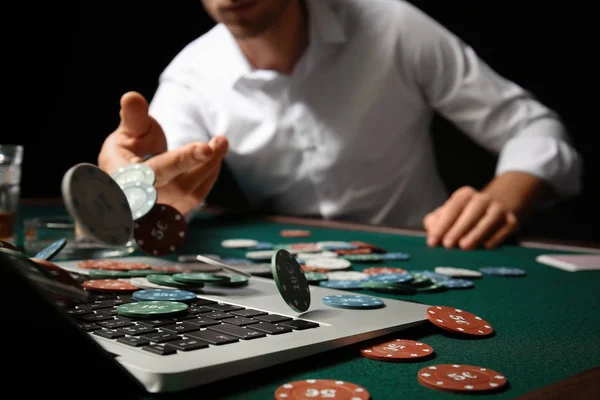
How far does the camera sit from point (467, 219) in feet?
6.21

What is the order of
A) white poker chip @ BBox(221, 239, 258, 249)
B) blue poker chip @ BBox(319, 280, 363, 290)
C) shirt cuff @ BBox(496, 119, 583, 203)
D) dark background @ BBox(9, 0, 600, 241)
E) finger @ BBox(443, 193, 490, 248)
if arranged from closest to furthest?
blue poker chip @ BBox(319, 280, 363, 290), white poker chip @ BBox(221, 239, 258, 249), finger @ BBox(443, 193, 490, 248), shirt cuff @ BBox(496, 119, 583, 203), dark background @ BBox(9, 0, 600, 241)

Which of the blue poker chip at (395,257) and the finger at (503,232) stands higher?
the finger at (503,232)

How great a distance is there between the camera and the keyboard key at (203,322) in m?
0.78

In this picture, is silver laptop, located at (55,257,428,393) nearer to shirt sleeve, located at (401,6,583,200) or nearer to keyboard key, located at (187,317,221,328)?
keyboard key, located at (187,317,221,328)

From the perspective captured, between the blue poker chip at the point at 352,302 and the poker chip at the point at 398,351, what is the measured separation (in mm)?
122

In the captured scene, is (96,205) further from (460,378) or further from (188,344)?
(460,378)

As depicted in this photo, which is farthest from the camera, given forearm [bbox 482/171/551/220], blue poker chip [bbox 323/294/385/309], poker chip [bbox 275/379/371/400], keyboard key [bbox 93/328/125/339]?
forearm [bbox 482/171/551/220]

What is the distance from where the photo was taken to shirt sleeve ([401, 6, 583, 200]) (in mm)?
2680

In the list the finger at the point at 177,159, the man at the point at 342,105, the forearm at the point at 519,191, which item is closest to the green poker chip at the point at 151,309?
the finger at the point at 177,159

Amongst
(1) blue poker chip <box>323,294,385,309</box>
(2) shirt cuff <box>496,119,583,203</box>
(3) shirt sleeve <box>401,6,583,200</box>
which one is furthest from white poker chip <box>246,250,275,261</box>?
(3) shirt sleeve <box>401,6,583,200</box>

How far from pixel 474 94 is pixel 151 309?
226 centimetres

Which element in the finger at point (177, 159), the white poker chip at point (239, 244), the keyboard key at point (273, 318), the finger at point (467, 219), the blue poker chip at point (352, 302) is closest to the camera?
the keyboard key at point (273, 318)

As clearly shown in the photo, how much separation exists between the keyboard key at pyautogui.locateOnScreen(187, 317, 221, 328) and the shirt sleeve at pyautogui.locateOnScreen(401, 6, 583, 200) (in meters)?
2.03

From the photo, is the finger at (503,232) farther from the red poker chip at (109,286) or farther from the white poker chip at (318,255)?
the red poker chip at (109,286)
